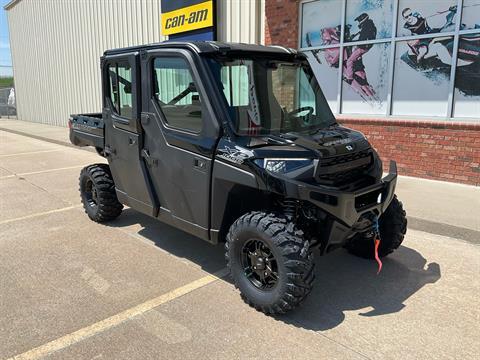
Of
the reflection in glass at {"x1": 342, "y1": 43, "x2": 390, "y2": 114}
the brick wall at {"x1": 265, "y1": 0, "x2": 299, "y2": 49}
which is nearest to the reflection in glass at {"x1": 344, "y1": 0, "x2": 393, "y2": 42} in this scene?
the reflection in glass at {"x1": 342, "y1": 43, "x2": 390, "y2": 114}

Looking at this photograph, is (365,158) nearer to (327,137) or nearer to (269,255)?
(327,137)

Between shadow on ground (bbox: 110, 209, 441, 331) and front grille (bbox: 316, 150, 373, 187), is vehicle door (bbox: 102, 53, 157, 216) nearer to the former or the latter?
shadow on ground (bbox: 110, 209, 441, 331)

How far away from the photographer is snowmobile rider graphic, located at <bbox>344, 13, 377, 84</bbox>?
8402 millimetres

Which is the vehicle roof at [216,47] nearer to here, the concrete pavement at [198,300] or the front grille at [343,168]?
the front grille at [343,168]

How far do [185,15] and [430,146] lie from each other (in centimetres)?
776

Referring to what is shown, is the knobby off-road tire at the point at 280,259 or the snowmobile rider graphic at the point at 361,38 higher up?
the snowmobile rider graphic at the point at 361,38

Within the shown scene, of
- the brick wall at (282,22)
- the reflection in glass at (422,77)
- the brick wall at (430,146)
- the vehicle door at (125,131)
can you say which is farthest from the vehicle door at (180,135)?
the brick wall at (282,22)

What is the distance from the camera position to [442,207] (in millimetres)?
6000

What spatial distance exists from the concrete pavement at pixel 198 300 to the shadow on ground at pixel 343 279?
0.03ft

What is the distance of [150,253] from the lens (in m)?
4.66

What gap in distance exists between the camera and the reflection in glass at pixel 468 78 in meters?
7.11

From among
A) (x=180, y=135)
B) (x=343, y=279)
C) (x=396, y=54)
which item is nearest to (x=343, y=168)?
(x=343, y=279)

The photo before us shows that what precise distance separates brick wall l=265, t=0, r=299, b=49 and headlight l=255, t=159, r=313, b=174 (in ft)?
22.8

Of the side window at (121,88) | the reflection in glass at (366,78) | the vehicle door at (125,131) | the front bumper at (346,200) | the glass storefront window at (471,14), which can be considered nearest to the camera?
the front bumper at (346,200)
